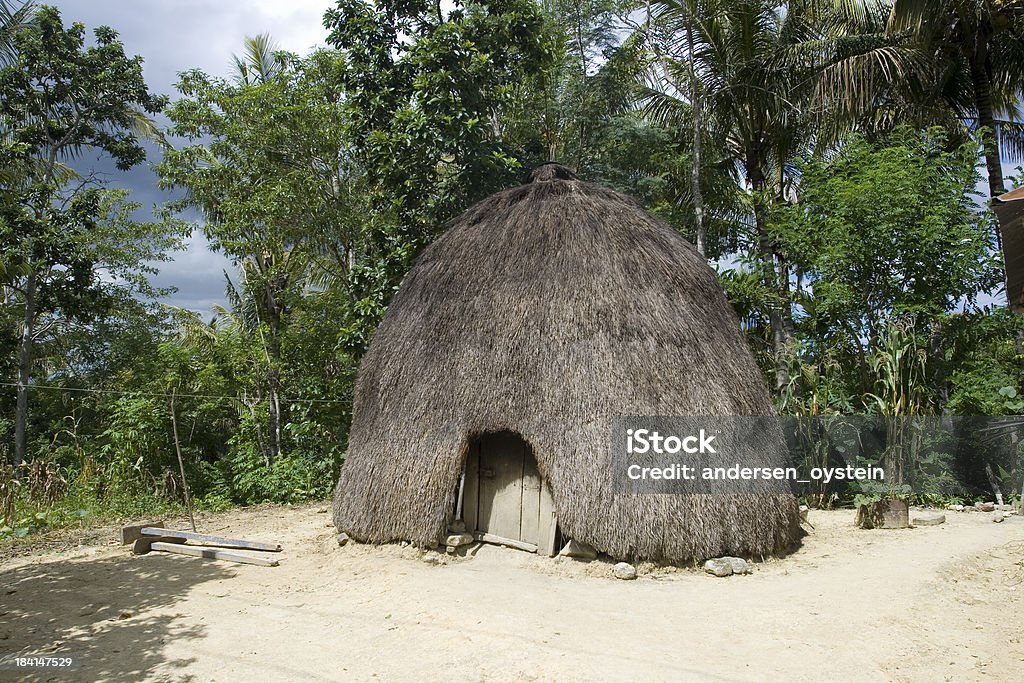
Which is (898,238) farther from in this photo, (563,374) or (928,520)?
(563,374)

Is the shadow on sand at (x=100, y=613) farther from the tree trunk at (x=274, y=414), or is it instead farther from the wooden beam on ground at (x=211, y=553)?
the tree trunk at (x=274, y=414)

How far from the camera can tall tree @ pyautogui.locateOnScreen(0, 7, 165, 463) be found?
1256cm

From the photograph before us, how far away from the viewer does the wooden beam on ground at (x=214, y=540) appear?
779cm

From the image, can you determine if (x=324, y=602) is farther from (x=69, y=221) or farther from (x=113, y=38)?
(x=113, y=38)

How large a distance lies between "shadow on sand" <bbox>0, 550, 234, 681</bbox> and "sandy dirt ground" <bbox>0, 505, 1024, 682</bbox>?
0.02m

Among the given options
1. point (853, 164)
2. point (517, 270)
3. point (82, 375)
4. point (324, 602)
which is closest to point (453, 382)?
point (517, 270)

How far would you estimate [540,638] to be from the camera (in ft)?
17.1

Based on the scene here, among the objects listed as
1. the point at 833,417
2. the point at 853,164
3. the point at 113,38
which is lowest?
the point at 833,417

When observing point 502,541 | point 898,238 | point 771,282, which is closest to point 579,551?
point 502,541

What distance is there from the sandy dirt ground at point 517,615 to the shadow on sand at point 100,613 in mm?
22

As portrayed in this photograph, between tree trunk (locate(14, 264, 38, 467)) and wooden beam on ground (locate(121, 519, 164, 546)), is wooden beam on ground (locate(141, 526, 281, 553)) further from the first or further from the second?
tree trunk (locate(14, 264, 38, 467))

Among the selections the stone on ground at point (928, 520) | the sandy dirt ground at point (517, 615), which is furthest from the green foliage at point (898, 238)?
the sandy dirt ground at point (517, 615)

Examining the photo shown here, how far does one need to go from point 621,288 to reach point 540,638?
383 centimetres

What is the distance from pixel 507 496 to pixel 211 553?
3377mm
